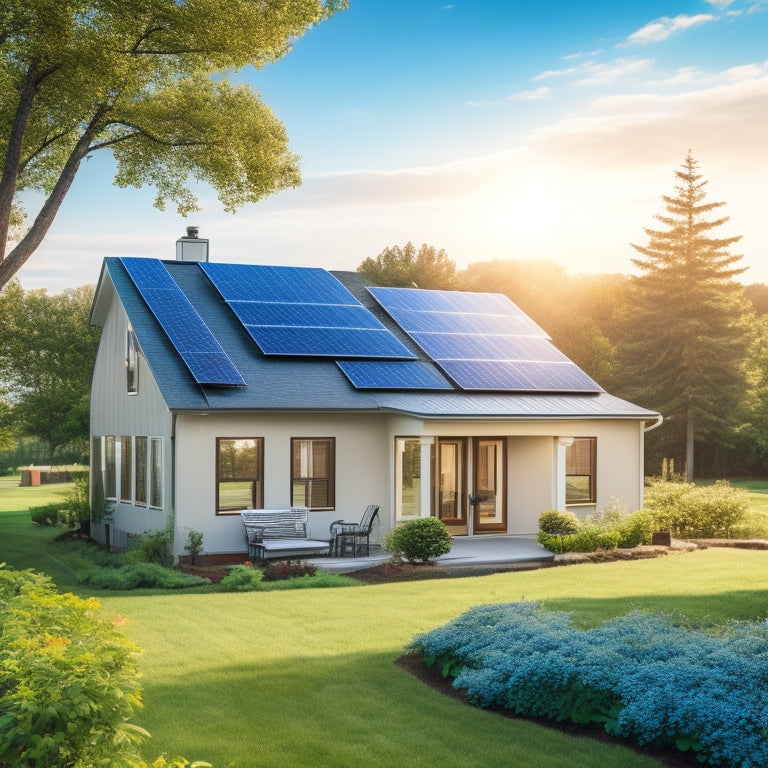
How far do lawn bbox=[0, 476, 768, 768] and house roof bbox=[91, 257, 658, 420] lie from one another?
445cm

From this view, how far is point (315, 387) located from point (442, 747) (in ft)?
44.6

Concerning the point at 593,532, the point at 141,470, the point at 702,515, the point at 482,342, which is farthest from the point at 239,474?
the point at 702,515

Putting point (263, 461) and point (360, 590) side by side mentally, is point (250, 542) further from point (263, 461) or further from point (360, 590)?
point (360, 590)

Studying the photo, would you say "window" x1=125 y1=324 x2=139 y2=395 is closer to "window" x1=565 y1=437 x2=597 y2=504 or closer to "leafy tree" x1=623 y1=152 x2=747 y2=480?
"window" x1=565 y1=437 x2=597 y2=504

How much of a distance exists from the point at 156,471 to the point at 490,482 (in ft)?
24.7

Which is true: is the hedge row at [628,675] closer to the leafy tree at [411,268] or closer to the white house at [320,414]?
the white house at [320,414]

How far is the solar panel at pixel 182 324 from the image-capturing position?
1908 cm

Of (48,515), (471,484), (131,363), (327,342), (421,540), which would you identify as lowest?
(48,515)

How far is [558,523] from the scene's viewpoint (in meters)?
19.3

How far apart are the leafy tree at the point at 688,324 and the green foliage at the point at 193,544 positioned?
3504cm

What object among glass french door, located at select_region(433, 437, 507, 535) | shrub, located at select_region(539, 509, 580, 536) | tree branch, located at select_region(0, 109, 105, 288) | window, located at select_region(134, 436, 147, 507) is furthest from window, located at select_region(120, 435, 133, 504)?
shrub, located at select_region(539, 509, 580, 536)

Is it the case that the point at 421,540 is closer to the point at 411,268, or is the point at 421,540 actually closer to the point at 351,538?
the point at 351,538

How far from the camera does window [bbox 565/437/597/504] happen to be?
22.6 m

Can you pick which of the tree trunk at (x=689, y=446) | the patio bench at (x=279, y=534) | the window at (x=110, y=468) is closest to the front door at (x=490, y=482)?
the patio bench at (x=279, y=534)
